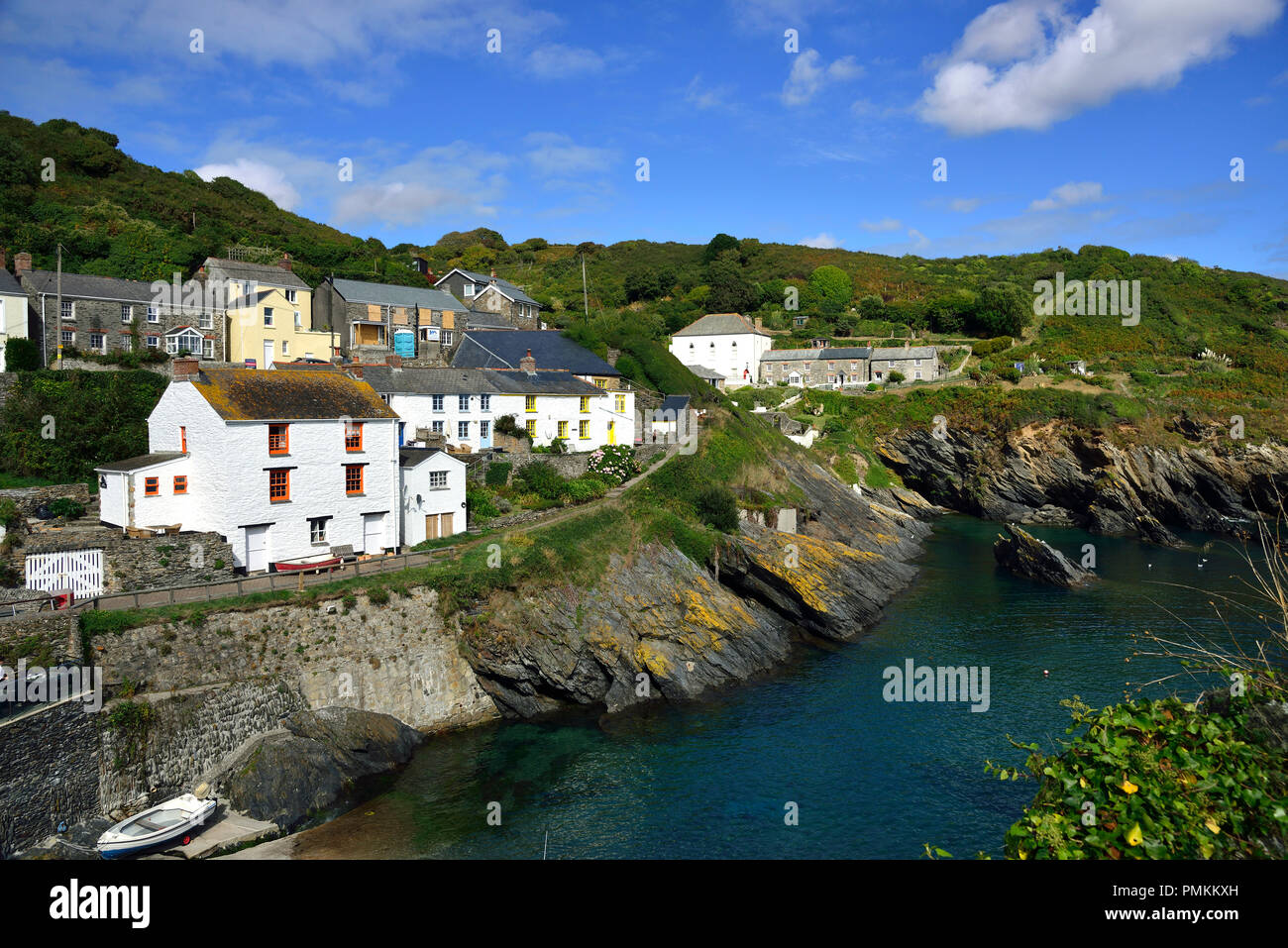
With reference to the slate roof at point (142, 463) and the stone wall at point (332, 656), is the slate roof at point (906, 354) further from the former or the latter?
the slate roof at point (142, 463)

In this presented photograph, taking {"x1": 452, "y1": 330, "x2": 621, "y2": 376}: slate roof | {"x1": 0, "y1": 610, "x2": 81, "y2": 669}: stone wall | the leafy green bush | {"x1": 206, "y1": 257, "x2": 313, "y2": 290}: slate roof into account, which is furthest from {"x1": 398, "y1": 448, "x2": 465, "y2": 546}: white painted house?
{"x1": 206, "y1": 257, "x2": 313, "y2": 290}: slate roof

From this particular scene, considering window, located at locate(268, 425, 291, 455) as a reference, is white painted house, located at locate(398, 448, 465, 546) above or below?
below

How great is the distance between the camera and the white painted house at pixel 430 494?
3553 cm

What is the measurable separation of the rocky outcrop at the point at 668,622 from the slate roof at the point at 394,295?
3640 cm

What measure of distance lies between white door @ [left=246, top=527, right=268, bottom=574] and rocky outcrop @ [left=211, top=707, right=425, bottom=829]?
7.16m

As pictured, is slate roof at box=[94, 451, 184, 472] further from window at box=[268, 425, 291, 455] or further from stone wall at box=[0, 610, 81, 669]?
stone wall at box=[0, 610, 81, 669]

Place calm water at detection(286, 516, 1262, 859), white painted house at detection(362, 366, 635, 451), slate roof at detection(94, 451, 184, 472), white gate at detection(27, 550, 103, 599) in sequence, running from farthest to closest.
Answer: white painted house at detection(362, 366, 635, 451)
slate roof at detection(94, 451, 184, 472)
white gate at detection(27, 550, 103, 599)
calm water at detection(286, 516, 1262, 859)

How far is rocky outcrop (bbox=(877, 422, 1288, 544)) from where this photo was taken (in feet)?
199

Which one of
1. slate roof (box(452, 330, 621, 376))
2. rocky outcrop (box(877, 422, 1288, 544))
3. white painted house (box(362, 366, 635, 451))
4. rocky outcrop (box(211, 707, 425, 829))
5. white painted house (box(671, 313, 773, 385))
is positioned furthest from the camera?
white painted house (box(671, 313, 773, 385))

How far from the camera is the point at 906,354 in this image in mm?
84125

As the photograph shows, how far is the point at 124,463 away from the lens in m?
29.9

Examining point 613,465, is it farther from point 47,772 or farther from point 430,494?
point 47,772

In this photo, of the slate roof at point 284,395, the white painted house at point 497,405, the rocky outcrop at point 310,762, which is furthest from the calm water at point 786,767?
the white painted house at point 497,405
